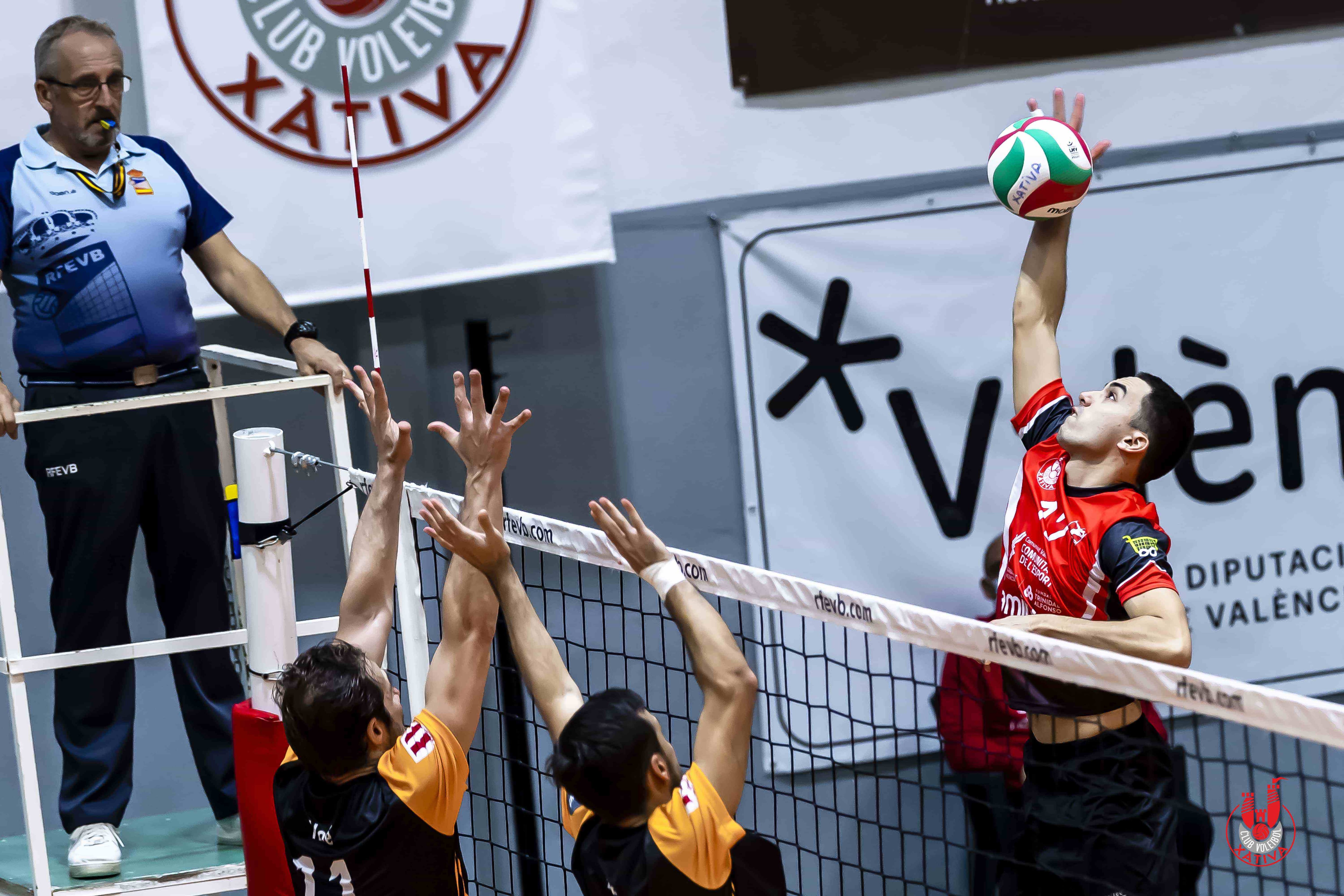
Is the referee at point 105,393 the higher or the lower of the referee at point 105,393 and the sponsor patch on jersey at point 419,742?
the higher

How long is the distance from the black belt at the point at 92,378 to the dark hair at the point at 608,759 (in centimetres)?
229

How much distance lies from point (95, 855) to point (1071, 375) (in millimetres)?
4308

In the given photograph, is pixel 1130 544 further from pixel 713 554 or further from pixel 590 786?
pixel 713 554

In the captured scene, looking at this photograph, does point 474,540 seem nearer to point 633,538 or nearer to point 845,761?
point 633,538

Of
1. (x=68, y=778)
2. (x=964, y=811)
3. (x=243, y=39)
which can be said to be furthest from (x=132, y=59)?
(x=964, y=811)

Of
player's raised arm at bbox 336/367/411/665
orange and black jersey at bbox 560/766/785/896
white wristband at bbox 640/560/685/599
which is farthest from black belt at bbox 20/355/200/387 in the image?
orange and black jersey at bbox 560/766/785/896

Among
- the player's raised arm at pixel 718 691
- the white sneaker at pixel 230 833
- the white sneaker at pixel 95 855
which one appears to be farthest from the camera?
the white sneaker at pixel 230 833

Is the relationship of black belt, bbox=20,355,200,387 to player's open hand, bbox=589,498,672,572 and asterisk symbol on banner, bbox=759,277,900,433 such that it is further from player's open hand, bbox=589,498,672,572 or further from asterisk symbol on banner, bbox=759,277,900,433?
asterisk symbol on banner, bbox=759,277,900,433

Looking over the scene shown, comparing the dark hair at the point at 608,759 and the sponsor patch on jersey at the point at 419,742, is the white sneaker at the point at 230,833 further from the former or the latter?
the dark hair at the point at 608,759

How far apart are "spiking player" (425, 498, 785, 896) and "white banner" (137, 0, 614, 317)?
2660 mm

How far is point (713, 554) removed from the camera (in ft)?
19.9

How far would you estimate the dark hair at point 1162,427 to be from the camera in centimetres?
370

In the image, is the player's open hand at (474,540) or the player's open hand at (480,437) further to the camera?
the player's open hand at (480,437)

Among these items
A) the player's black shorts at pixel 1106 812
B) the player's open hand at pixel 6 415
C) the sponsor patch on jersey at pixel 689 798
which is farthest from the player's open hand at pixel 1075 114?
the player's open hand at pixel 6 415
